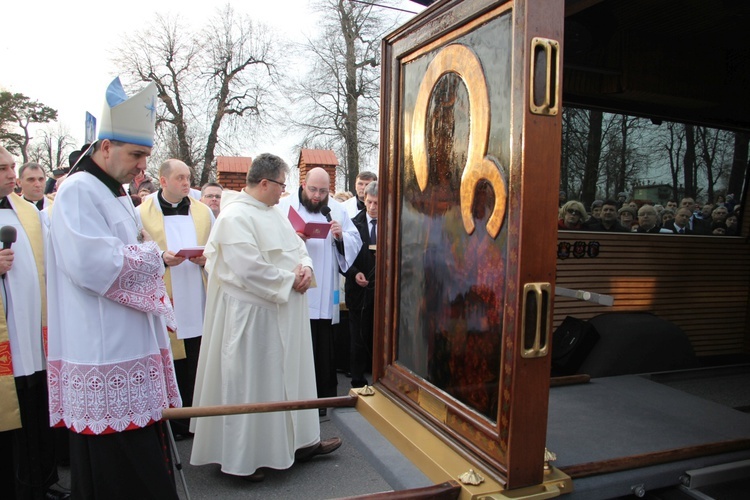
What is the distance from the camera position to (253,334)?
141 inches

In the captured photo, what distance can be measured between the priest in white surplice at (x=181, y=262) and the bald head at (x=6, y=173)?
1304 millimetres

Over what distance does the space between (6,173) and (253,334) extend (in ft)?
5.26

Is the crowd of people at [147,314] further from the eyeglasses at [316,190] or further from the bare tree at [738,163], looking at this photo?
the bare tree at [738,163]

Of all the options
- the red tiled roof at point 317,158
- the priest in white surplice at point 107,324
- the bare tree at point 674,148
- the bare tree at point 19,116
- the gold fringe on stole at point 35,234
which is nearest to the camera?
the priest in white surplice at point 107,324

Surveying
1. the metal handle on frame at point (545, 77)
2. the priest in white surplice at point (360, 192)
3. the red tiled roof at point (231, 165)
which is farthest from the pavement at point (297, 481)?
the red tiled roof at point (231, 165)

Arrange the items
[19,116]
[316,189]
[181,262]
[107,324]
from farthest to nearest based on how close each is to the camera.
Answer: [19,116]
[316,189]
[181,262]
[107,324]

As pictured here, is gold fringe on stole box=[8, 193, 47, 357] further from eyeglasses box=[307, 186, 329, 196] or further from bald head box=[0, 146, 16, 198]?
eyeglasses box=[307, 186, 329, 196]

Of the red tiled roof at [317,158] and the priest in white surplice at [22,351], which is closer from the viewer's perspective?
the priest in white surplice at [22,351]

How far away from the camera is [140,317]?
8.11ft

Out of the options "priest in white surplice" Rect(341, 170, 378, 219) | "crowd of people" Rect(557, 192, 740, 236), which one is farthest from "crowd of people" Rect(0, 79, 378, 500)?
"crowd of people" Rect(557, 192, 740, 236)

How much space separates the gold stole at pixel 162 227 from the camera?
4341 millimetres

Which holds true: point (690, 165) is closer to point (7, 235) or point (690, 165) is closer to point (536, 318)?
point (536, 318)

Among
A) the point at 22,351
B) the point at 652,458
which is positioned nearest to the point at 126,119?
the point at 22,351

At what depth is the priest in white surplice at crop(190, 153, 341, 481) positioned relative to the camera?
139 inches
